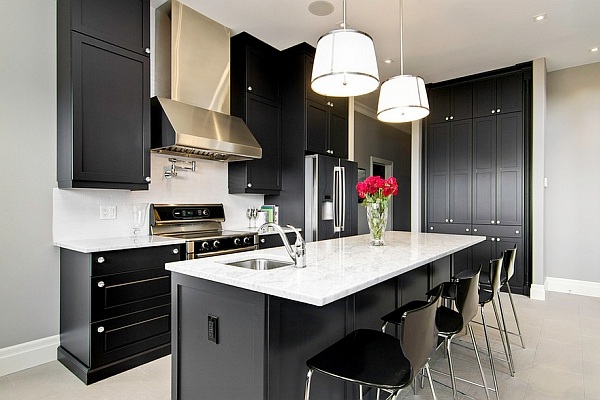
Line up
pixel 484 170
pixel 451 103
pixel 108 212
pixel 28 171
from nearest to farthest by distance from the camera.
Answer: pixel 28 171, pixel 108 212, pixel 484 170, pixel 451 103

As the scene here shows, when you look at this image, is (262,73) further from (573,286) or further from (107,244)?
(573,286)

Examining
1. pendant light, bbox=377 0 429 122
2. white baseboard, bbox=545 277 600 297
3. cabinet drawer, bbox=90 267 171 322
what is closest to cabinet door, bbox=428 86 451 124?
white baseboard, bbox=545 277 600 297

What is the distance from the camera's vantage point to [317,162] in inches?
164

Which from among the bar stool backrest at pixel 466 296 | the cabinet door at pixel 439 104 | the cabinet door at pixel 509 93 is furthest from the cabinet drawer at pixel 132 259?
the cabinet door at pixel 509 93

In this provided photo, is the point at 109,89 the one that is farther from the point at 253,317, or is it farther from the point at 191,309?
the point at 253,317

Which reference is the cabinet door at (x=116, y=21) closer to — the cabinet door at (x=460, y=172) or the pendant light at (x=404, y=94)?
the pendant light at (x=404, y=94)

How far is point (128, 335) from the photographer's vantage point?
102 inches

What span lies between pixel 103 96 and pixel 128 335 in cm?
181

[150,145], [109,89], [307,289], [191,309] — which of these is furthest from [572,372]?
[109,89]

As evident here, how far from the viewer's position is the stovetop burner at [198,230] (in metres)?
3.11

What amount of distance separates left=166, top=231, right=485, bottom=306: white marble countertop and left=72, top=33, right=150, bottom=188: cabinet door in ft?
4.67

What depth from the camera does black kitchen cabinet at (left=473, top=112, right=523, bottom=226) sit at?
4.68m

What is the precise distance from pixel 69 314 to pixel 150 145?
4.77 ft

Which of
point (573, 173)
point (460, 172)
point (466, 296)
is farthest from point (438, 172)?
point (466, 296)
